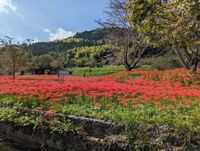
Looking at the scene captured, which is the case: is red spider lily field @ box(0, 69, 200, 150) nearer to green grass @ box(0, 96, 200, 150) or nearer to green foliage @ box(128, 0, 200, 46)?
green grass @ box(0, 96, 200, 150)

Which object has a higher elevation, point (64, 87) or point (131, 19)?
point (131, 19)

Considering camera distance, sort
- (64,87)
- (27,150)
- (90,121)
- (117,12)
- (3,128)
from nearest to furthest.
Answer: (90,121), (27,150), (3,128), (64,87), (117,12)

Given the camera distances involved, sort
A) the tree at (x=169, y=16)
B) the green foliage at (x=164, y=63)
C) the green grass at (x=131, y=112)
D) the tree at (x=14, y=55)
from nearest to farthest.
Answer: the green grass at (x=131, y=112)
the tree at (x=169, y=16)
the tree at (x=14, y=55)
the green foliage at (x=164, y=63)

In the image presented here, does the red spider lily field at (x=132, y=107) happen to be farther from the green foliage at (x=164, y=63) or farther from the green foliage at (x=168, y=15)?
the green foliage at (x=164, y=63)

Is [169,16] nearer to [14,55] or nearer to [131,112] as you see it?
[131,112]

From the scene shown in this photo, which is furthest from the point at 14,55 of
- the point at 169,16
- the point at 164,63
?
the point at 169,16

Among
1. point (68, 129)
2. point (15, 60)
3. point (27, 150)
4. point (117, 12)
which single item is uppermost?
point (117, 12)

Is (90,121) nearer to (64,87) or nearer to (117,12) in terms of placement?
(64,87)

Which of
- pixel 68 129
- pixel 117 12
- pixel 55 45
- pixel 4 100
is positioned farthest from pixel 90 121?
pixel 55 45

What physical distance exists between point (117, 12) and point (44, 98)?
26.9 meters

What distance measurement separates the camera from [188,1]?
10.6m

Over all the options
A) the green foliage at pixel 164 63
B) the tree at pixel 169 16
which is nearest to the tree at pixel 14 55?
the green foliage at pixel 164 63

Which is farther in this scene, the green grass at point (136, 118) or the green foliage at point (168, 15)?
the green foliage at point (168, 15)

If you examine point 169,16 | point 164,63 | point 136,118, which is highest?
point 169,16
